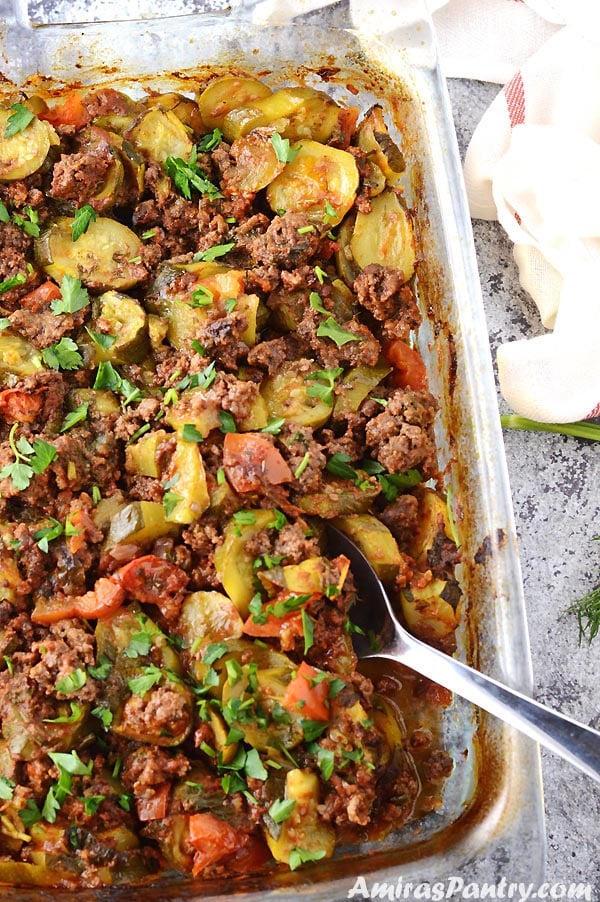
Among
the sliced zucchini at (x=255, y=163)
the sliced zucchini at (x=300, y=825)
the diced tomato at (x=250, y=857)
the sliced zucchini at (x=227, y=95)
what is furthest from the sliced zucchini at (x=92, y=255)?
the diced tomato at (x=250, y=857)

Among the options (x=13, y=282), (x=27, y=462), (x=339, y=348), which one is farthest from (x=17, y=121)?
(x=339, y=348)

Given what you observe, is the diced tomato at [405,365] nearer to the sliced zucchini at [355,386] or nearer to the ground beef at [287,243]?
the sliced zucchini at [355,386]

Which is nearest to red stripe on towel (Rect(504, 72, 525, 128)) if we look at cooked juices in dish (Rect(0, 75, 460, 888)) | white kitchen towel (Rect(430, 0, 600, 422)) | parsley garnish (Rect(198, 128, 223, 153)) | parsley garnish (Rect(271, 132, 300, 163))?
white kitchen towel (Rect(430, 0, 600, 422))

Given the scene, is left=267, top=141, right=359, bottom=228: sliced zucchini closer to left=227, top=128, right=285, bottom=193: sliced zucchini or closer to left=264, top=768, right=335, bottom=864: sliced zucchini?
left=227, top=128, right=285, bottom=193: sliced zucchini

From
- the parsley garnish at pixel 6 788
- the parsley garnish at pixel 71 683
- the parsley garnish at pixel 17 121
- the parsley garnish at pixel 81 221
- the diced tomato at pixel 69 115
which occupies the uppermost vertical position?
the parsley garnish at pixel 17 121

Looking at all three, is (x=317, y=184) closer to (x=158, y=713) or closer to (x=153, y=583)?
(x=153, y=583)
